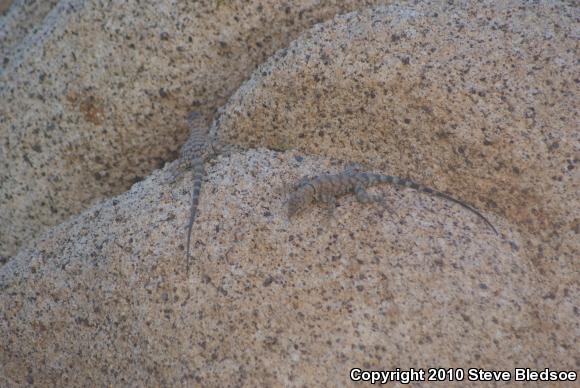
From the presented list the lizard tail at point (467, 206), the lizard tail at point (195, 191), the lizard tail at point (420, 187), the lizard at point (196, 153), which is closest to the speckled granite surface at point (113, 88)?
the lizard at point (196, 153)

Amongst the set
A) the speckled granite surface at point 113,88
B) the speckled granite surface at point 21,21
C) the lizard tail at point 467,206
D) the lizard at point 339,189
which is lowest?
the lizard tail at point 467,206

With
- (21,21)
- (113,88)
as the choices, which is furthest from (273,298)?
(21,21)

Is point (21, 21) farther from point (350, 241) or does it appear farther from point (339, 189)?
point (350, 241)

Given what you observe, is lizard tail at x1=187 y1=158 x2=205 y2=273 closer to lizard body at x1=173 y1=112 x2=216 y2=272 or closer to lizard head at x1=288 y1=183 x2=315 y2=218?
lizard body at x1=173 y1=112 x2=216 y2=272

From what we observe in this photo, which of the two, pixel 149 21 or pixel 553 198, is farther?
pixel 149 21

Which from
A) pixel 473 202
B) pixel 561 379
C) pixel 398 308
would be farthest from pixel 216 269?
pixel 561 379

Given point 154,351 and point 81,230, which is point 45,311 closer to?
point 81,230

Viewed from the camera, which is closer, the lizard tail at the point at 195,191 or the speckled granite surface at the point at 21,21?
the lizard tail at the point at 195,191

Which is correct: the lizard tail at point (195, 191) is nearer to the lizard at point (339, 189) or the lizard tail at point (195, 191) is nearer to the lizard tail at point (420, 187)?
the lizard at point (339, 189)
